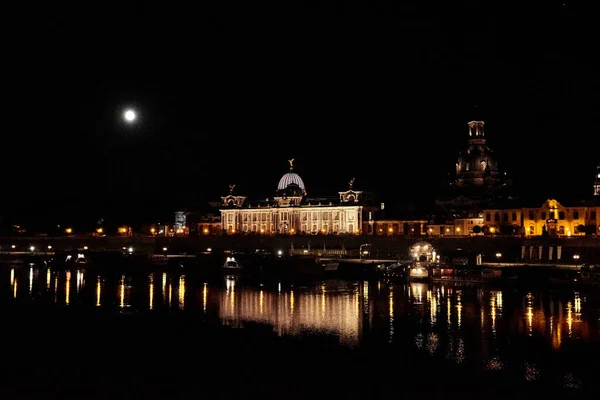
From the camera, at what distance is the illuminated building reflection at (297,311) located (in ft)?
126

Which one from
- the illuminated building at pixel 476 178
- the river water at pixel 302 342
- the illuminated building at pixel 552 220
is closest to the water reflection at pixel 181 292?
the river water at pixel 302 342

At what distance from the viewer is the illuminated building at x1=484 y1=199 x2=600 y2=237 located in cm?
8631

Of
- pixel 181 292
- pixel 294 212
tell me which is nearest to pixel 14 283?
pixel 181 292

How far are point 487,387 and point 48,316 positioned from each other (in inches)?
997

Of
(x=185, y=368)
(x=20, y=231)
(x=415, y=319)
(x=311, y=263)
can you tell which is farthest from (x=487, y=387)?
(x=20, y=231)

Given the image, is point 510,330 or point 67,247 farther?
point 67,247

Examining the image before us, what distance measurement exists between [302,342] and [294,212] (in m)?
83.0

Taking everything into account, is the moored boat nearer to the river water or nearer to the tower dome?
the river water

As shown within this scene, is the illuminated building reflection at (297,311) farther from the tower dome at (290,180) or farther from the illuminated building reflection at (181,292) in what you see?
Result: the tower dome at (290,180)

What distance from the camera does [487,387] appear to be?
26.4 meters

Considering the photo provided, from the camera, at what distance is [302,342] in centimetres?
3459

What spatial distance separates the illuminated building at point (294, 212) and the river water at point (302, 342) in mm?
56037

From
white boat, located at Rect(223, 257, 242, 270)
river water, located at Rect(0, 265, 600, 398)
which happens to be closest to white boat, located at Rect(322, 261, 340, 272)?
white boat, located at Rect(223, 257, 242, 270)

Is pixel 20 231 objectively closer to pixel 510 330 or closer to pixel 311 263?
pixel 311 263
